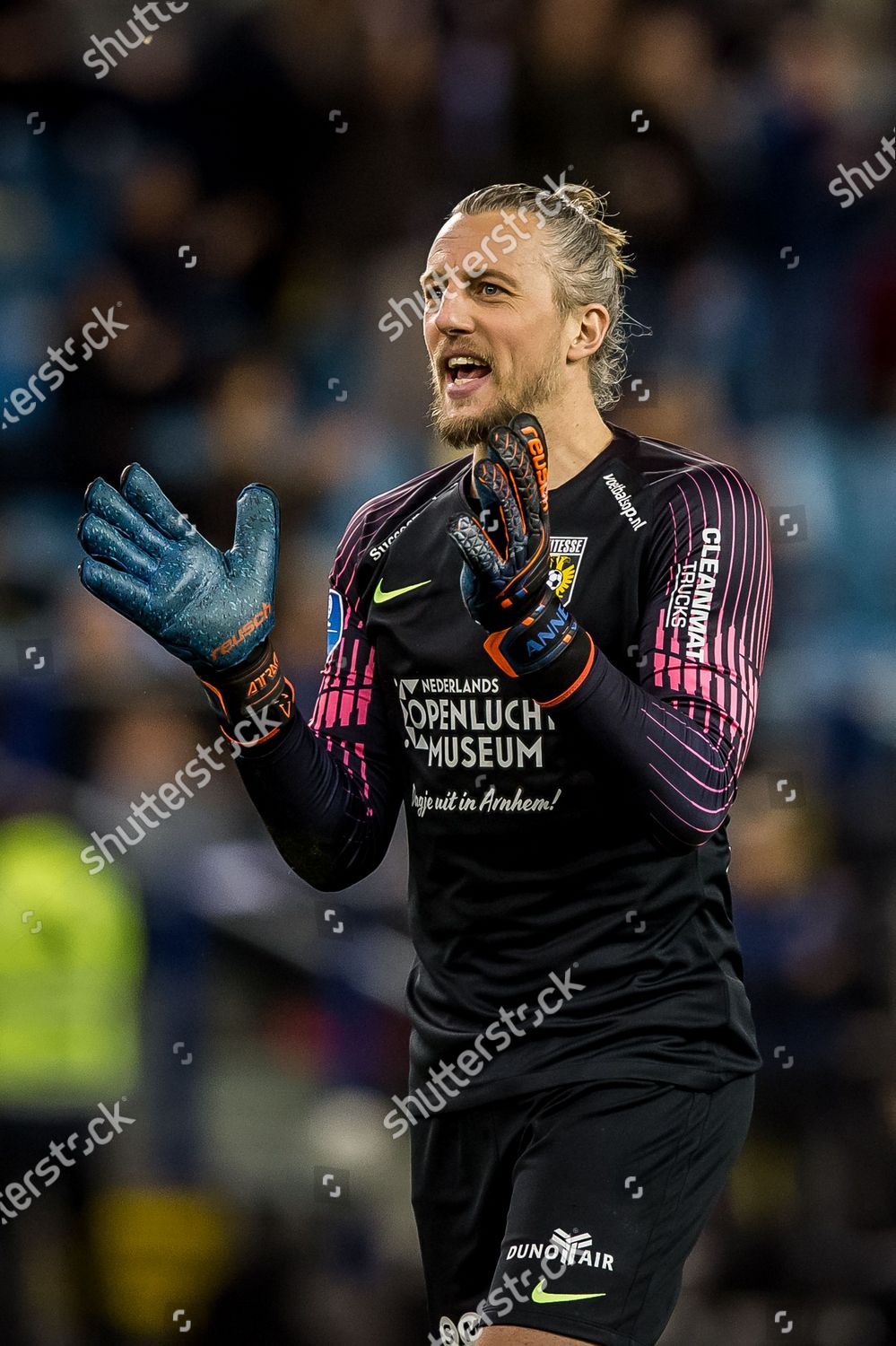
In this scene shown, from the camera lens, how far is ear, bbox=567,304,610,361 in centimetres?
307

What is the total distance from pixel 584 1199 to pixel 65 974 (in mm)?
2500

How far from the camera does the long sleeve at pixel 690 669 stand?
7.89 ft

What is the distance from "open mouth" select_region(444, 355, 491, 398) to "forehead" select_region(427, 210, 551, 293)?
15 centimetres

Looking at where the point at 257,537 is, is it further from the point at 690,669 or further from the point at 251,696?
the point at 690,669

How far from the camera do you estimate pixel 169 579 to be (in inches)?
100

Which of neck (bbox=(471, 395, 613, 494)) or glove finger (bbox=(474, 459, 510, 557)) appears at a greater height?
A: neck (bbox=(471, 395, 613, 494))

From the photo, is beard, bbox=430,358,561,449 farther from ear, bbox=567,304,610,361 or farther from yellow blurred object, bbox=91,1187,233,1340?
yellow blurred object, bbox=91,1187,233,1340

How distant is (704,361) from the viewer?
5.60m

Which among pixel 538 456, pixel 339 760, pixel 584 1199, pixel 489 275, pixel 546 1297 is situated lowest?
pixel 546 1297

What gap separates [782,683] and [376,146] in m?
2.35

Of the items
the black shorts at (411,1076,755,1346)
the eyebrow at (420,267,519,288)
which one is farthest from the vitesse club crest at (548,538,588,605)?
the black shorts at (411,1076,755,1346)

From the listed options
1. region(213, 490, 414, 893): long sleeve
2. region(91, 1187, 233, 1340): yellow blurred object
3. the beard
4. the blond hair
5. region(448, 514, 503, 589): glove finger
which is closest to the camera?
region(448, 514, 503, 589): glove finger

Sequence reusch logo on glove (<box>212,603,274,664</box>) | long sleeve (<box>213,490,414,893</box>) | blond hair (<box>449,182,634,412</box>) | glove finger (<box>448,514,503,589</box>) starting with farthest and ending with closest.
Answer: blond hair (<box>449,182,634,412</box>) → long sleeve (<box>213,490,414,893</box>) → reusch logo on glove (<box>212,603,274,664</box>) → glove finger (<box>448,514,503,589</box>)

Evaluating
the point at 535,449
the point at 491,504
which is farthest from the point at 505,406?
the point at 491,504
